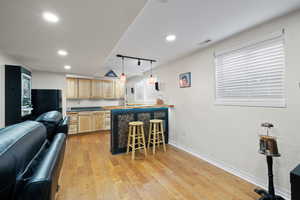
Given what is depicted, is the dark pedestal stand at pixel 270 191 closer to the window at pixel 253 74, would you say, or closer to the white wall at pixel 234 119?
the white wall at pixel 234 119

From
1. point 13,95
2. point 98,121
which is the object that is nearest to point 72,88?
point 98,121

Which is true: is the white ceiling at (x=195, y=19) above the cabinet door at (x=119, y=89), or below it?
above

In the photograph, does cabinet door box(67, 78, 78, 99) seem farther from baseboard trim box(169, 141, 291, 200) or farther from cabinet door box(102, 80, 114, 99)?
baseboard trim box(169, 141, 291, 200)

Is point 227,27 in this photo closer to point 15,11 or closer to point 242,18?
point 242,18

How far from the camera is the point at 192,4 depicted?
56.7 inches

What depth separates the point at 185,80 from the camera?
3203 mm

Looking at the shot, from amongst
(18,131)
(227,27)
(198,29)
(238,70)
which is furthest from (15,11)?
(238,70)

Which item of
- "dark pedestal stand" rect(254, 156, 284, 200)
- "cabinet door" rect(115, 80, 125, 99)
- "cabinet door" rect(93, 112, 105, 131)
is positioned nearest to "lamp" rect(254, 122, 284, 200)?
"dark pedestal stand" rect(254, 156, 284, 200)

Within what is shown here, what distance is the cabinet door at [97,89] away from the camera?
5465mm

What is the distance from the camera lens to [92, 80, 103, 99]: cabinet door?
215 inches

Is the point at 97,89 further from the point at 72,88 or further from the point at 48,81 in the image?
the point at 48,81

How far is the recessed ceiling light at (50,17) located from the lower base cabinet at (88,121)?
3.66 m

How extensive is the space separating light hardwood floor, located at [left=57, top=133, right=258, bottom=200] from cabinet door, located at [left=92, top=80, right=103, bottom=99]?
2.91m

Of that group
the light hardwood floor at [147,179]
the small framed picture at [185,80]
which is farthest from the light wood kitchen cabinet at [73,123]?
the small framed picture at [185,80]
